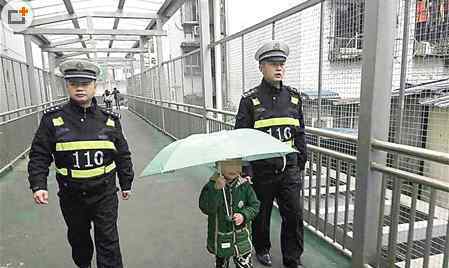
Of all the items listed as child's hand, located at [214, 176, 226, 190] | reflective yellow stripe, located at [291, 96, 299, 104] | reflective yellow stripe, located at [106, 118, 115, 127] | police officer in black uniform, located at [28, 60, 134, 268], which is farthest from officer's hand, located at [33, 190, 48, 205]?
reflective yellow stripe, located at [291, 96, 299, 104]

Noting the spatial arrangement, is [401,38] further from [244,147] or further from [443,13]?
[244,147]

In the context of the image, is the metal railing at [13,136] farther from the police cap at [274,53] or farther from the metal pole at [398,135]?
the metal pole at [398,135]

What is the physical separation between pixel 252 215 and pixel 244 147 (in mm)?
546

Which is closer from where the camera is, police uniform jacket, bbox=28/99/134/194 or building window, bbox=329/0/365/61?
police uniform jacket, bbox=28/99/134/194

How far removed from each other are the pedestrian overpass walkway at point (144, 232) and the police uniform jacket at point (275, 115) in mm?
972

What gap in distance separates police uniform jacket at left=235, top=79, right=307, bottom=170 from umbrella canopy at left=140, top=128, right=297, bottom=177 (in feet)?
1.63

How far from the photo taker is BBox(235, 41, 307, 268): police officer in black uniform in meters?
2.26

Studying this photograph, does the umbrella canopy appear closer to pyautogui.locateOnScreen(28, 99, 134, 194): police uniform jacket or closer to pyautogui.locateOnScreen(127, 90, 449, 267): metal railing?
pyautogui.locateOnScreen(28, 99, 134, 194): police uniform jacket

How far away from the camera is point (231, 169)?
1.93 metres

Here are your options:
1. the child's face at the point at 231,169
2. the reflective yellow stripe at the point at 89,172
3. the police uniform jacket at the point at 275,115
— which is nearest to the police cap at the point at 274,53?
the police uniform jacket at the point at 275,115

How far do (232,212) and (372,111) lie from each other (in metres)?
1.11

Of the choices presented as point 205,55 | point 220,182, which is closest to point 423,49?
point 220,182

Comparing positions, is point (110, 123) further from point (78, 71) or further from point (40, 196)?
point (40, 196)

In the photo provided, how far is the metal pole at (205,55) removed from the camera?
5688mm
